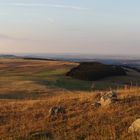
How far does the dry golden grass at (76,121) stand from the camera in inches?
476

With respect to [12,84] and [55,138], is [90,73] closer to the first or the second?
[12,84]

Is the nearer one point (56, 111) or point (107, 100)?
point (56, 111)

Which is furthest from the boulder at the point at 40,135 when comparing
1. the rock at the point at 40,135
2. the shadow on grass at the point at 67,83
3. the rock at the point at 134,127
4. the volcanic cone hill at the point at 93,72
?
the volcanic cone hill at the point at 93,72

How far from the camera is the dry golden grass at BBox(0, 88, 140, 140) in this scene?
12.1m

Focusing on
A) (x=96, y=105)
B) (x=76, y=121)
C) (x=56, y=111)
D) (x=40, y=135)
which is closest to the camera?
(x=40, y=135)

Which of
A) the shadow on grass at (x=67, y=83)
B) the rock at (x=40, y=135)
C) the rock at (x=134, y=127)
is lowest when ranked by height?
the shadow on grass at (x=67, y=83)

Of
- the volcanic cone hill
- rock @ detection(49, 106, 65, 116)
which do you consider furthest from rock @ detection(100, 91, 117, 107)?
the volcanic cone hill

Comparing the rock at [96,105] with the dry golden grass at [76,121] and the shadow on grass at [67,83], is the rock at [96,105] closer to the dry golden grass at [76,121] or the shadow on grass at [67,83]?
the dry golden grass at [76,121]

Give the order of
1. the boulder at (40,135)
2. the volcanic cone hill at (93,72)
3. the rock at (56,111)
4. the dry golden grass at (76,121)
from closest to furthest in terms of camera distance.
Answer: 1. the dry golden grass at (76,121)
2. the boulder at (40,135)
3. the rock at (56,111)
4. the volcanic cone hill at (93,72)

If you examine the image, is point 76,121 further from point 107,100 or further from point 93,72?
point 93,72

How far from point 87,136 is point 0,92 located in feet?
75.2

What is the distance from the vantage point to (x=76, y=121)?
13.7m

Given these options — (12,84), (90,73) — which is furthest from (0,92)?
(90,73)

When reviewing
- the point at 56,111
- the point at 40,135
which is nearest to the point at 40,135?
the point at 40,135
